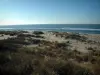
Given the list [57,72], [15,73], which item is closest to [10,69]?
[15,73]

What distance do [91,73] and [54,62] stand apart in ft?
5.08

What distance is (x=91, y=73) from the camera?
18.6 ft

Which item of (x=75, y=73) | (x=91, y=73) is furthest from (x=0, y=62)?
(x=91, y=73)

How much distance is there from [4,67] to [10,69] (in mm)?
327

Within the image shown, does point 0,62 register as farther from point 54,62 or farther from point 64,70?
point 64,70

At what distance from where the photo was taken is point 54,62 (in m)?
6.27

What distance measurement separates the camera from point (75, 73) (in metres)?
5.49

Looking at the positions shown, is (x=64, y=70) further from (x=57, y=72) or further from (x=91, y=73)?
(x=91, y=73)

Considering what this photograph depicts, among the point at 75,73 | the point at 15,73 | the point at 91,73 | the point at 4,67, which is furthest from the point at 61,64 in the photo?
the point at 4,67

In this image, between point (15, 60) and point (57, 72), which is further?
point (15, 60)

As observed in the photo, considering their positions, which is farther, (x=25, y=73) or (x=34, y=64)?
(x=34, y=64)

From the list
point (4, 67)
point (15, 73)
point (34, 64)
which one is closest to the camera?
point (15, 73)

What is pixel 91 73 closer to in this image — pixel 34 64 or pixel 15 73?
pixel 34 64

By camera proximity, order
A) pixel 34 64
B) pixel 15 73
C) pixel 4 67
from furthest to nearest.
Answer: pixel 34 64 → pixel 4 67 → pixel 15 73
